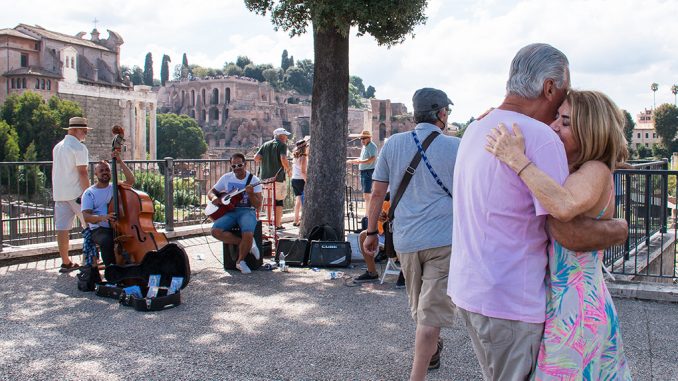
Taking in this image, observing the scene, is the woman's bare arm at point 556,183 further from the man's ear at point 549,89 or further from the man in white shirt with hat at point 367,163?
the man in white shirt with hat at point 367,163

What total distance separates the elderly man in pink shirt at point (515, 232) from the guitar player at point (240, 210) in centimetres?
569

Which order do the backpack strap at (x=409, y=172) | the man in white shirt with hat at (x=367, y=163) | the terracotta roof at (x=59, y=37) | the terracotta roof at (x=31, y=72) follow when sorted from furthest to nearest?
the terracotta roof at (x=59, y=37) → the terracotta roof at (x=31, y=72) → the man in white shirt with hat at (x=367, y=163) → the backpack strap at (x=409, y=172)

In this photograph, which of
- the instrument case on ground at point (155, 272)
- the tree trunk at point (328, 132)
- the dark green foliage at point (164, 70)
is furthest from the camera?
the dark green foliage at point (164, 70)

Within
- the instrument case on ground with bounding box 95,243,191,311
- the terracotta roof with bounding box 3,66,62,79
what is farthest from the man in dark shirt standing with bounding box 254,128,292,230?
the terracotta roof with bounding box 3,66,62,79

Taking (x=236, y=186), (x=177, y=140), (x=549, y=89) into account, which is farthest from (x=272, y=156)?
(x=177, y=140)

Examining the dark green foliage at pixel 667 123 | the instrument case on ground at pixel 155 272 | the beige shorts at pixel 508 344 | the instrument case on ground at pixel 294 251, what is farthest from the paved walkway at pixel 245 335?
the dark green foliage at pixel 667 123

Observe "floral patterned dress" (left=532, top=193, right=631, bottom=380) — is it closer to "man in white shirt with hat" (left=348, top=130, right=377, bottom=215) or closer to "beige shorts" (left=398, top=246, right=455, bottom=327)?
"beige shorts" (left=398, top=246, right=455, bottom=327)

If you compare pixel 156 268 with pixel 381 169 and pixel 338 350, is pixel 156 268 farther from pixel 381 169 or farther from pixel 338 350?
pixel 381 169

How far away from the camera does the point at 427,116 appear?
13.8 feet

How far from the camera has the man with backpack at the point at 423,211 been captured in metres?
3.74

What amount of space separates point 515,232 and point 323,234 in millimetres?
6487

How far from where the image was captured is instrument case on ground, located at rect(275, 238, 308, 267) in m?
8.35

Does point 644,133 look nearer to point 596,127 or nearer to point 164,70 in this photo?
point 164,70

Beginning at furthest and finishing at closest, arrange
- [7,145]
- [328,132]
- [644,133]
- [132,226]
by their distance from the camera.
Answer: [644,133]
[7,145]
[328,132]
[132,226]
